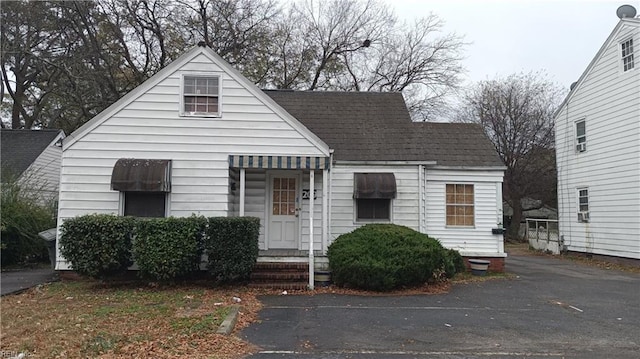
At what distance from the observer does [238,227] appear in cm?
955

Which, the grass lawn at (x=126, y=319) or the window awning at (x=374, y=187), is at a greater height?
the window awning at (x=374, y=187)

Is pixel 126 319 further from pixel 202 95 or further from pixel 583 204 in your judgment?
pixel 583 204

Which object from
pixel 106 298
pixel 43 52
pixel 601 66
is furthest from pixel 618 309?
pixel 43 52

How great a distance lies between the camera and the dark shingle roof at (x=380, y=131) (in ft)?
42.8

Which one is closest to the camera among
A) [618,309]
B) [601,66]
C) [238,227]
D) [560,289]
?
[618,309]

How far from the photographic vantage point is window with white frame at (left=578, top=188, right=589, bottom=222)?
56.1 ft

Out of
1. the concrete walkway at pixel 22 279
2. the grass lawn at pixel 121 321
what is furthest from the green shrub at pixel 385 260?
the concrete walkway at pixel 22 279

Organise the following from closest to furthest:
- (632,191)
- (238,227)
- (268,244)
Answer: (238,227), (268,244), (632,191)

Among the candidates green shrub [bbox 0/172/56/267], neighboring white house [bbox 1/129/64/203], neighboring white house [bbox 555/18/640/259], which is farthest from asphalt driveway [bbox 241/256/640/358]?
neighboring white house [bbox 1/129/64/203]

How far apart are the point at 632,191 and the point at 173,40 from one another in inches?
861

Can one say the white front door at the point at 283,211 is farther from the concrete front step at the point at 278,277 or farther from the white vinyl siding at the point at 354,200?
the concrete front step at the point at 278,277

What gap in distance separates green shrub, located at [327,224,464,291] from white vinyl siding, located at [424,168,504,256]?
245cm

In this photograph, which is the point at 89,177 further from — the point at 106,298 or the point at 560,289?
the point at 560,289

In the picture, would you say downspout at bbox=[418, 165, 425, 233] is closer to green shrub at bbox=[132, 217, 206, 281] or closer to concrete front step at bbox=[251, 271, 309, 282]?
concrete front step at bbox=[251, 271, 309, 282]
